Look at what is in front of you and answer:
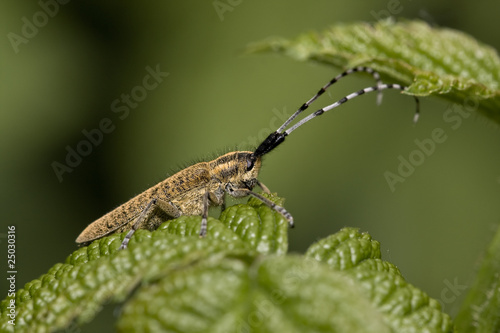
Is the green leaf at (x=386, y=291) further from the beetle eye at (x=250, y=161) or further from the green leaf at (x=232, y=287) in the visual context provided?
the beetle eye at (x=250, y=161)

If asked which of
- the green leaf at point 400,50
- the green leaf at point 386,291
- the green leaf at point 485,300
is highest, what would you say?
the green leaf at point 400,50

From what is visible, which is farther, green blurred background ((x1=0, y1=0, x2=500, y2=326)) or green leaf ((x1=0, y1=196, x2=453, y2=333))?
green blurred background ((x1=0, y1=0, x2=500, y2=326))

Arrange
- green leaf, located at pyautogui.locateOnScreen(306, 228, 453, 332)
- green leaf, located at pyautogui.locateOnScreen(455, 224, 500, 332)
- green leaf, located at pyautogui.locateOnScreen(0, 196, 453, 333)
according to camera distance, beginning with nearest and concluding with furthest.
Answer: green leaf, located at pyautogui.locateOnScreen(0, 196, 453, 333), green leaf, located at pyautogui.locateOnScreen(306, 228, 453, 332), green leaf, located at pyautogui.locateOnScreen(455, 224, 500, 332)

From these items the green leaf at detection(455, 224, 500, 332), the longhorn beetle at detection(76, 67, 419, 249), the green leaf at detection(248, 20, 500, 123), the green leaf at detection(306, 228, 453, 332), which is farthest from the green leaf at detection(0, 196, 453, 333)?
the longhorn beetle at detection(76, 67, 419, 249)

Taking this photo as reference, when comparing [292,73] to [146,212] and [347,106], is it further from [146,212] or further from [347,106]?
[146,212]

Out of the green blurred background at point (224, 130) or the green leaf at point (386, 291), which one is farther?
the green blurred background at point (224, 130)

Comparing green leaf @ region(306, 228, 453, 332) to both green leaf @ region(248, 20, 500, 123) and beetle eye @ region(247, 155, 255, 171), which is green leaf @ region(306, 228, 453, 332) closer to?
green leaf @ region(248, 20, 500, 123)

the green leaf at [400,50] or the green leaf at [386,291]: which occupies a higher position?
the green leaf at [400,50]

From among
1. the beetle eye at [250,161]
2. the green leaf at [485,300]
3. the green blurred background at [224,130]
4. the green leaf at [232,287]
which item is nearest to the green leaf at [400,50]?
the beetle eye at [250,161]
